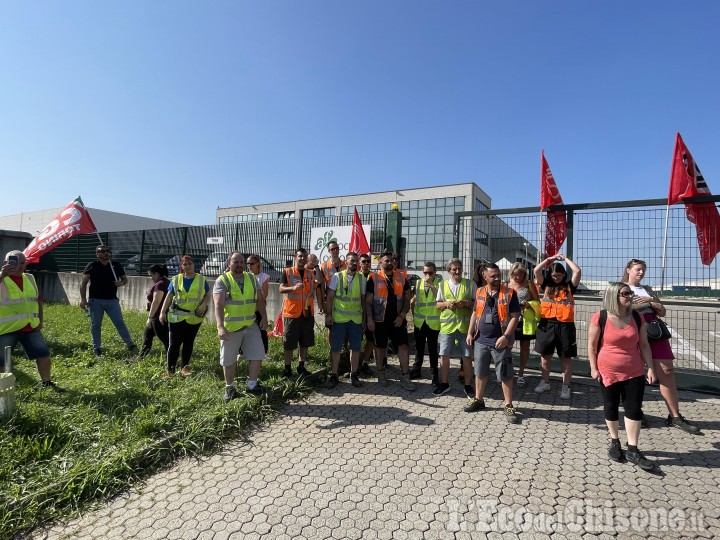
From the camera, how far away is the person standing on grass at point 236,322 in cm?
471

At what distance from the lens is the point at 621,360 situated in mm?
3488

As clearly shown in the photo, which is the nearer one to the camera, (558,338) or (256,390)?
(256,390)

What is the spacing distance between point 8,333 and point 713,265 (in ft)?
30.0

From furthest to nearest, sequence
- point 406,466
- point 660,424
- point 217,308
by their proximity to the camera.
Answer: point 217,308
point 660,424
point 406,466

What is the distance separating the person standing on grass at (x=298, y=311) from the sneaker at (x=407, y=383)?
145 cm

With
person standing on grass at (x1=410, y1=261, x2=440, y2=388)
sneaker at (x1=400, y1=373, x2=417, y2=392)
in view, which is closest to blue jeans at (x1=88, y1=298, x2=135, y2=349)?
sneaker at (x1=400, y1=373, x2=417, y2=392)

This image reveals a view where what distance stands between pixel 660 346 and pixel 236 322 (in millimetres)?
4884

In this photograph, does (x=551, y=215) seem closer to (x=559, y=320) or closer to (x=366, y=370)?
(x=559, y=320)

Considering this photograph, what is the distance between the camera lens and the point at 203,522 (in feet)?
8.67

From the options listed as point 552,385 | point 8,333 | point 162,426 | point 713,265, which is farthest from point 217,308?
point 713,265

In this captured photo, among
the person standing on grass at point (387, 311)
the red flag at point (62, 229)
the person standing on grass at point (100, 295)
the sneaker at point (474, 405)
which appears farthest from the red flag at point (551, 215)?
the red flag at point (62, 229)

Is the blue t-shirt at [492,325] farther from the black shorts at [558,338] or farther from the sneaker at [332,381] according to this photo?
the sneaker at [332,381]

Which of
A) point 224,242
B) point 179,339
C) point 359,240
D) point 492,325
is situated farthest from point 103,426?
point 224,242

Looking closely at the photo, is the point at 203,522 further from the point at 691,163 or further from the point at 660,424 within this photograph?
the point at 691,163
